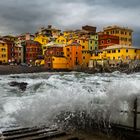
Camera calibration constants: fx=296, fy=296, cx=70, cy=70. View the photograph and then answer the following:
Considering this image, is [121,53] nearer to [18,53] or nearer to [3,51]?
[18,53]

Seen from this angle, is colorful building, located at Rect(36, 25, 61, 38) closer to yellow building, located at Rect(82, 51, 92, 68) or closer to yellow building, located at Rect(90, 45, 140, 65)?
yellow building, located at Rect(82, 51, 92, 68)

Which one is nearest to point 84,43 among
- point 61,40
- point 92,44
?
point 92,44

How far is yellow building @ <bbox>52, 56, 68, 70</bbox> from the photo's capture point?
100 m

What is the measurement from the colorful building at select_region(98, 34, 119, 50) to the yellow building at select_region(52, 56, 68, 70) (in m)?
19.2

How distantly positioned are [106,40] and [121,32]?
12.4 m

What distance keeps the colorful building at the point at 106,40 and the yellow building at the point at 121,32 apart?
420 cm

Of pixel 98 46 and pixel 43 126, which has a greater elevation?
pixel 98 46

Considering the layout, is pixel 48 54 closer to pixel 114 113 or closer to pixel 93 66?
pixel 93 66

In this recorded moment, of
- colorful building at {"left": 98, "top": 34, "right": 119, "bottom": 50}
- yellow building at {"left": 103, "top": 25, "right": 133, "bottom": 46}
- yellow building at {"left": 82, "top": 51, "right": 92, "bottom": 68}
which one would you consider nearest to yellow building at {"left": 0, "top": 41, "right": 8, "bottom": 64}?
yellow building at {"left": 82, "top": 51, "right": 92, "bottom": 68}

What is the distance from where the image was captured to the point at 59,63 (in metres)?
101

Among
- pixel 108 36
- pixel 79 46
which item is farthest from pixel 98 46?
pixel 79 46

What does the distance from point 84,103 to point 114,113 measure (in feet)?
6.74

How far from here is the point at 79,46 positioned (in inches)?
4063

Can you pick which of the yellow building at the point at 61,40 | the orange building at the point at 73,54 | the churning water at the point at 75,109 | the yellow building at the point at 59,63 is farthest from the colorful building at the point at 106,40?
the churning water at the point at 75,109
